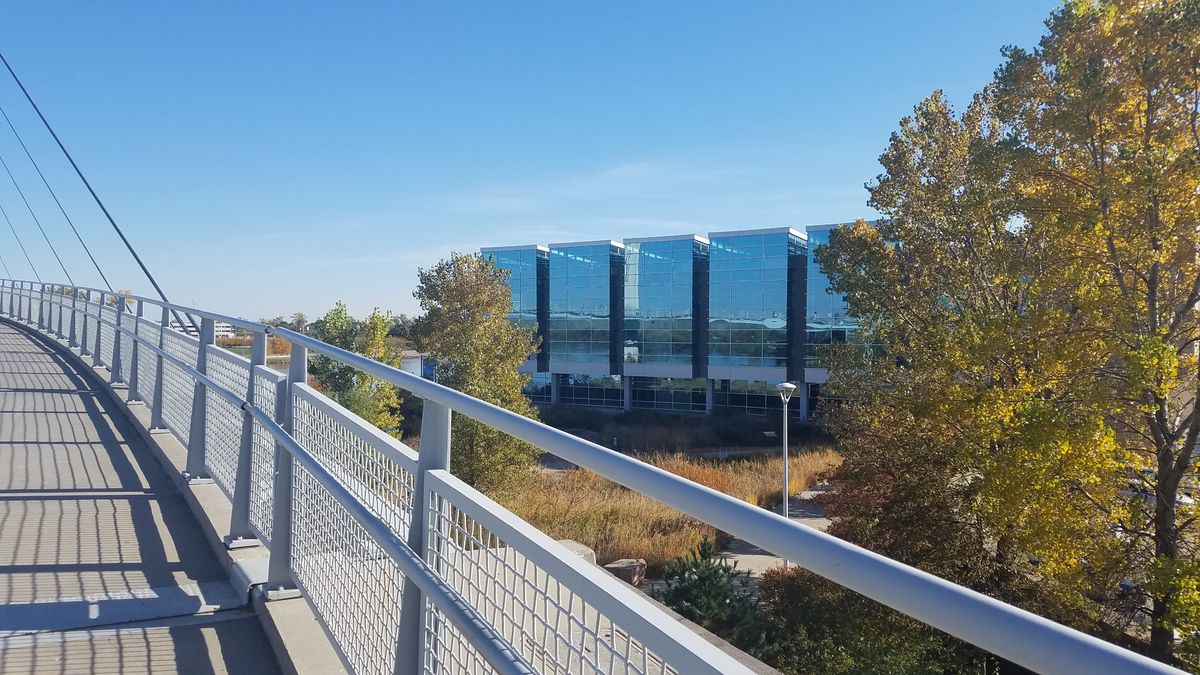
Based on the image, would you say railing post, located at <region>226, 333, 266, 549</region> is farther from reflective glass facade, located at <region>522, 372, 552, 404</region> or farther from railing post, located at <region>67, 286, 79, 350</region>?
reflective glass facade, located at <region>522, 372, 552, 404</region>

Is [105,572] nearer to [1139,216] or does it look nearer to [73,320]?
[73,320]

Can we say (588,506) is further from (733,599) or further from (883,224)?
(883,224)

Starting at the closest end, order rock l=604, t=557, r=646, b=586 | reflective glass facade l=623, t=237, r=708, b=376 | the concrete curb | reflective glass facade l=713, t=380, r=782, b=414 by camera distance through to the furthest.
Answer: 1. the concrete curb
2. rock l=604, t=557, r=646, b=586
3. reflective glass facade l=713, t=380, r=782, b=414
4. reflective glass facade l=623, t=237, r=708, b=376

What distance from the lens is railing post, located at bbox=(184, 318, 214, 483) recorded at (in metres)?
5.54

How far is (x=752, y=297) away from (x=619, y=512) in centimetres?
2846

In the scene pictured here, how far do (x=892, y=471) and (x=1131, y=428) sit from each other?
4.03 metres

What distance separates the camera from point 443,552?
2.24 metres

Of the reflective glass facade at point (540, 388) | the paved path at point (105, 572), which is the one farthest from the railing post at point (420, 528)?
the reflective glass facade at point (540, 388)

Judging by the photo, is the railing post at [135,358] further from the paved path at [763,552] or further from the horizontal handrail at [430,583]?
the paved path at [763,552]

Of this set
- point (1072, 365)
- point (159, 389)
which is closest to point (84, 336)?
point (159, 389)

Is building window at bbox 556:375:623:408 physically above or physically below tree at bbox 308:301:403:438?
below

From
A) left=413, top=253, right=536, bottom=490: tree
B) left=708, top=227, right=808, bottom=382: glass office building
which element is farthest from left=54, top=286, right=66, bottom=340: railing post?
left=708, top=227, right=808, bottom=382: glass office building

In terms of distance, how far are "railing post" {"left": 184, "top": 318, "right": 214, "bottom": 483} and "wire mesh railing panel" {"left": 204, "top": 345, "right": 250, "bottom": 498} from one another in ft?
0.07

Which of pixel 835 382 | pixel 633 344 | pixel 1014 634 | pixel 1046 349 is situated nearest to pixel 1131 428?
pixel 1046 349
